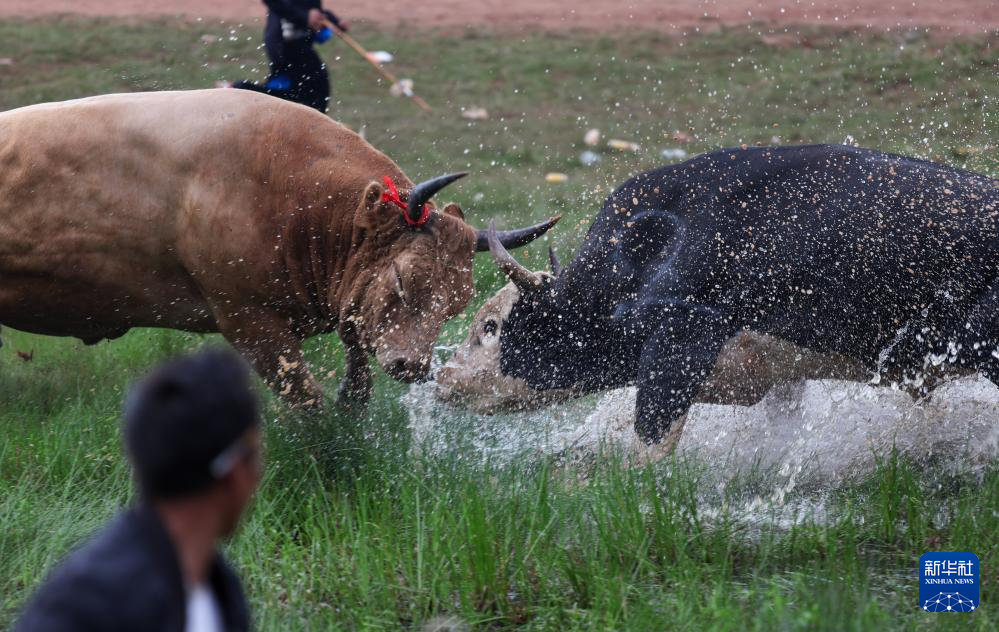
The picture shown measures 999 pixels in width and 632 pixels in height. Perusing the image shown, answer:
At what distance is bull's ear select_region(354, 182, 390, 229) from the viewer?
15.4 ft

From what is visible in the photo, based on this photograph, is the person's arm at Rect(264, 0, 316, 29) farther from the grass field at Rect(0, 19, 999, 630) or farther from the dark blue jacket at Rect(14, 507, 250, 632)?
the dark blue jacket at Rect(14, 507, 250, 632)

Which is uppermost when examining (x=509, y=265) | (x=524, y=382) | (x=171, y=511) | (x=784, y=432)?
(x=171, y=511)

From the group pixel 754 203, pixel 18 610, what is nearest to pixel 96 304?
pixel 18 610

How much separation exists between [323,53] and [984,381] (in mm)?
11405

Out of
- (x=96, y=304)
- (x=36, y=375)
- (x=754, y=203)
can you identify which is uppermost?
(x=754, y=203)

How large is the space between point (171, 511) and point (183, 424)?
0.52 ft

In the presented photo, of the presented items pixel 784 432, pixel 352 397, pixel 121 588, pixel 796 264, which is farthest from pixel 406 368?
pixel 121 588

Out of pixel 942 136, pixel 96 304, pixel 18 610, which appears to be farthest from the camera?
pixel 942 136

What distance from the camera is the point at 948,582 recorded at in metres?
3.51

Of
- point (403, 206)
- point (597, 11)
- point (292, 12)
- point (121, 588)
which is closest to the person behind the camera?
point (121, 588)

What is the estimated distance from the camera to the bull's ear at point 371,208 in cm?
468

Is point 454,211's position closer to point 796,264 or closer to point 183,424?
point 796,264

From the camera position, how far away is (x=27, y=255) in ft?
16.5

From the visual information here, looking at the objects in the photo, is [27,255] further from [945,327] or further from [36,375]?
[945,327]
